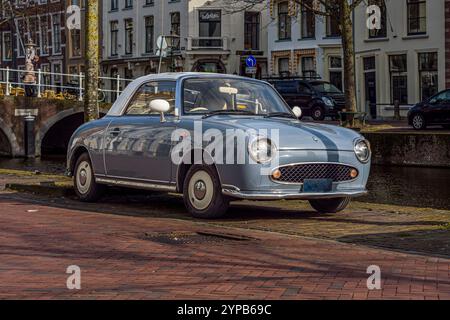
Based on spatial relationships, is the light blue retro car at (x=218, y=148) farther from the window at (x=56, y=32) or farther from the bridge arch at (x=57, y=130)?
the window at (x=56, y=32)

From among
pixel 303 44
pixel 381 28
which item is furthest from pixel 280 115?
pixel 303 44

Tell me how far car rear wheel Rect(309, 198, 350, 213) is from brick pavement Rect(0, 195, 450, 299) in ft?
5.96

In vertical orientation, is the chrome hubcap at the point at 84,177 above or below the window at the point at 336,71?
below

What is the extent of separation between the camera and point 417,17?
44969 mm

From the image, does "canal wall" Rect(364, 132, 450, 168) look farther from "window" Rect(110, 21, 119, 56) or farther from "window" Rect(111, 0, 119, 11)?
"window" Rect(111, 0, 119, 11)

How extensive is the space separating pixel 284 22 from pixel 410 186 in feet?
113

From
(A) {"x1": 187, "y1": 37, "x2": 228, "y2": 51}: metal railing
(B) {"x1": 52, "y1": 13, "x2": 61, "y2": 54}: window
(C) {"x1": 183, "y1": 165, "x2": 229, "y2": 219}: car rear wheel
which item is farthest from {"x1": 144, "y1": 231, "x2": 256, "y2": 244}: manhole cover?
(B) {"x1": 52, "y1": 13, "x2": 61, "y2": 54}: window

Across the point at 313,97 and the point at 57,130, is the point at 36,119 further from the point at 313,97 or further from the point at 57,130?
the point at 313,97

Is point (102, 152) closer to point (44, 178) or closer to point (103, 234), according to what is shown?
point (103, 234)

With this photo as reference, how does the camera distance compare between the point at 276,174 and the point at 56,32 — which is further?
the point at 56,32

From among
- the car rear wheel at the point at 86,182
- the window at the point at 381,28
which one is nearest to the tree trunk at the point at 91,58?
the car rear wheel at the point at 86,182

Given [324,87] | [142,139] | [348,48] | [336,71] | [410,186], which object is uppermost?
[336,71]

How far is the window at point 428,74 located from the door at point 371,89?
297 cm

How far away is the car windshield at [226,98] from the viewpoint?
1108cm
